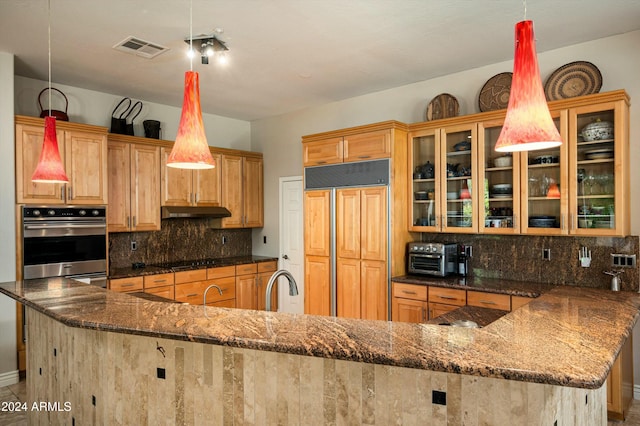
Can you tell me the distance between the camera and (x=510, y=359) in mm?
1298

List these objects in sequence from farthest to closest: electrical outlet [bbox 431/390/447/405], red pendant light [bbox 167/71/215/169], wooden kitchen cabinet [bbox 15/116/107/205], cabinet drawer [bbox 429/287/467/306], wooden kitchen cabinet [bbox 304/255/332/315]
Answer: wooden kitchen cabinet [bbox 304/255/332/315], wooden kitchen cabinet [bbox 15/116/107/205], cabinet drawer [bbox 429/287/467/306], red pendant light [bbox 167/71/215/169], electrical outlet [bbox 431/390/447/405]

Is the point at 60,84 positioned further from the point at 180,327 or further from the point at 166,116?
the point at 180,327

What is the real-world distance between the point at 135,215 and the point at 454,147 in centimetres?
368

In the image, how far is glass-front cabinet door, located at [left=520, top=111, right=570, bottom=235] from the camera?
350cm

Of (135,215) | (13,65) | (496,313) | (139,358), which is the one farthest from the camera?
(135,215)

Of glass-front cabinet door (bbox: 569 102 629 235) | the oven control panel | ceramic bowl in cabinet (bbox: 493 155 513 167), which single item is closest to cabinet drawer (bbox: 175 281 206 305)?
the oven control panel

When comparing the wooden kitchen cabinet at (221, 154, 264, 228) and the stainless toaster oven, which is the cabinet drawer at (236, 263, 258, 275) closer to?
the wooden kitchen cabinet at (221, 154, 264, 228)

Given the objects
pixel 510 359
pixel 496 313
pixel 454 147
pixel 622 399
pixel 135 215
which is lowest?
pixel 622 399

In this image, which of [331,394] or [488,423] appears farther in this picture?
[331,394]

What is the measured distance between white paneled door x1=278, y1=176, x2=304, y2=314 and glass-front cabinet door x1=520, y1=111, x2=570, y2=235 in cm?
302

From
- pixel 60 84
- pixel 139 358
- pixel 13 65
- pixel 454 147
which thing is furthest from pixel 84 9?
pixel 454 147

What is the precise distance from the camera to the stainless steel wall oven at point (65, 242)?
3.93m

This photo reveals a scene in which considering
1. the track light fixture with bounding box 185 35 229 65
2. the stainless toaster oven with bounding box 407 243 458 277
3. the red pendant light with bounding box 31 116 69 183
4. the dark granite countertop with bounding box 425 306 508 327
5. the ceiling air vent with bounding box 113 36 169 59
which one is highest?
the ceiling air vent with bounding box 113 36 169 59

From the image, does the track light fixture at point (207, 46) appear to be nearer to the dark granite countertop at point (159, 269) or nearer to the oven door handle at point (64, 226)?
the oven door handle at point (64, 226)
